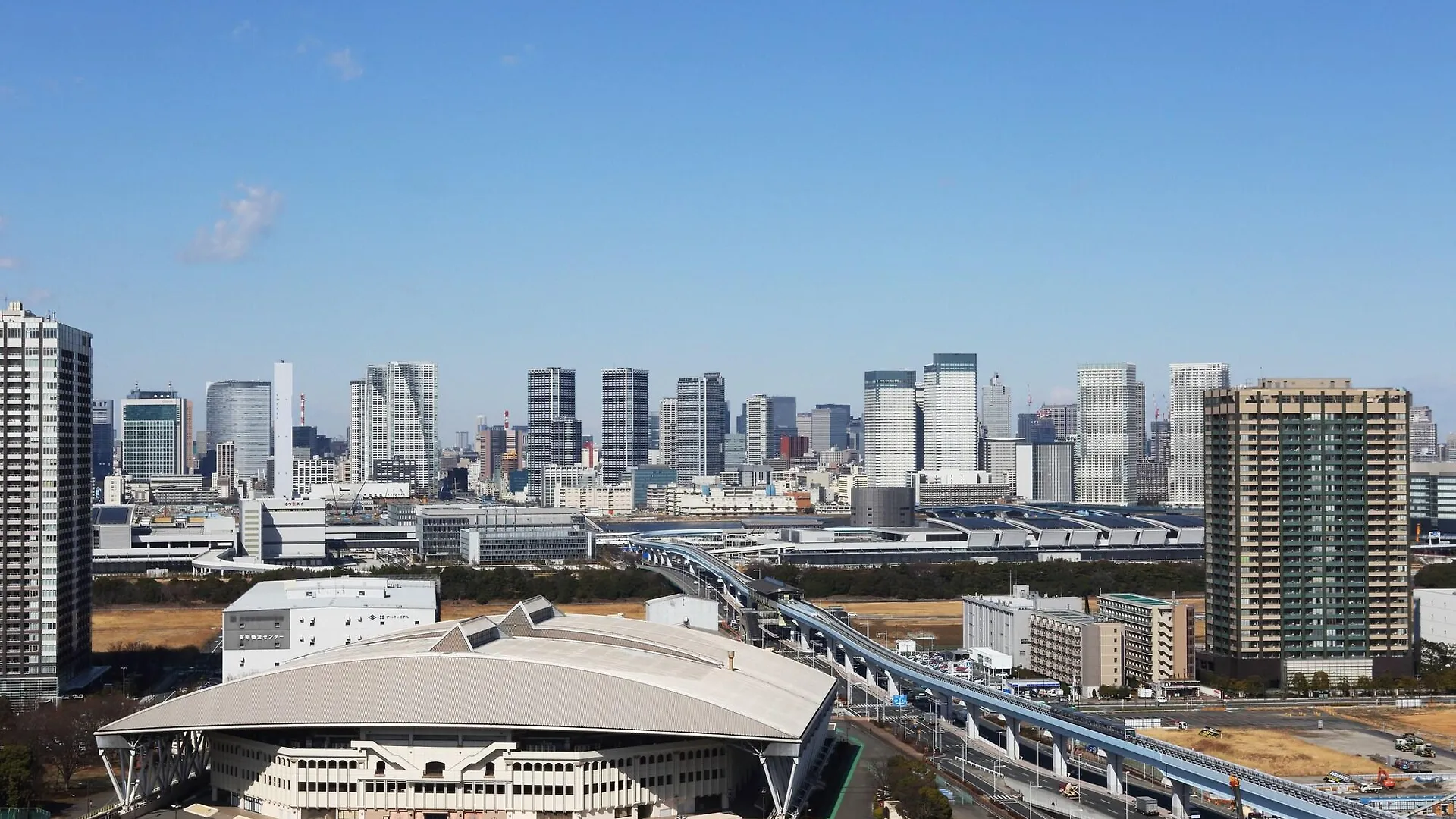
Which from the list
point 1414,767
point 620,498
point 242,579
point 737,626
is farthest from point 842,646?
point 620,498

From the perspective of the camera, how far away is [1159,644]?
57.2 meters

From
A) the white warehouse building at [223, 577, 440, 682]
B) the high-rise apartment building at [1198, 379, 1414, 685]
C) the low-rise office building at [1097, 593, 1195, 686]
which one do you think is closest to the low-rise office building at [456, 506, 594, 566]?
the white warehouse building at [223, 577, 440, 682]

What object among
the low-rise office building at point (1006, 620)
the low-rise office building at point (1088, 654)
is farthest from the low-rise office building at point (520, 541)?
the low-rise office building at point (1088, 654)

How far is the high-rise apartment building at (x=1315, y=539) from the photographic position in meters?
56.9

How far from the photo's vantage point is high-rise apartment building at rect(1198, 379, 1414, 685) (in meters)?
56.9

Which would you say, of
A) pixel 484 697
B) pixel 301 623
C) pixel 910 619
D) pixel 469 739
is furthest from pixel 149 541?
pixel 484 697

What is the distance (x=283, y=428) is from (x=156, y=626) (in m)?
115

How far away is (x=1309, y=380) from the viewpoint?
5875 centimetres

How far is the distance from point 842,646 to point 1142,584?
95.7ft

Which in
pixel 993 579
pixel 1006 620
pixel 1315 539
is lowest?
pixel 993 579

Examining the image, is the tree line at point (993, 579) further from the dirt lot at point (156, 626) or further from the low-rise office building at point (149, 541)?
the low-rise office building at point (149, 541)

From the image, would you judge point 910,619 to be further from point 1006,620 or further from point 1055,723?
point 1055,723

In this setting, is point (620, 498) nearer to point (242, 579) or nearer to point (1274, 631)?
point (242, 579)

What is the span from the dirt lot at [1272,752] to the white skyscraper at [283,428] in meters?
147
